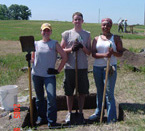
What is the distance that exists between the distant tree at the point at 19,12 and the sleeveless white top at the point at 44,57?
12111 cm

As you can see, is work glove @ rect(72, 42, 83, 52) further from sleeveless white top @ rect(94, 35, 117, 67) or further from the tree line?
the tree line

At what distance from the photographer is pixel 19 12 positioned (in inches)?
4815

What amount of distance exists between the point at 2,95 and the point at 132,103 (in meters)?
2.77

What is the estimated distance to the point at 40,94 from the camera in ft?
13.5

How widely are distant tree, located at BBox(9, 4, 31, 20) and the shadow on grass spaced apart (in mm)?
121031

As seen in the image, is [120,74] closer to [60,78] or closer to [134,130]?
[60,78]

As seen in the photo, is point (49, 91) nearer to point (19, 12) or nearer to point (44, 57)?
point (44, 57)

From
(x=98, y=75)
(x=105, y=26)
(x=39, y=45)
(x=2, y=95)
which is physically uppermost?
(x=105, y=26)

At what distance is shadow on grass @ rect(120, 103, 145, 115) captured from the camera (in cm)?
433

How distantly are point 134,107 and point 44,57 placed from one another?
84.9 inches

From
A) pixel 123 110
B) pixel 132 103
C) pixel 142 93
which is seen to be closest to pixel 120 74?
pixel 142 93

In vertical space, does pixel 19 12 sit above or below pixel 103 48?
above

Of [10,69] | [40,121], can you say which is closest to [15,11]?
[10,69]

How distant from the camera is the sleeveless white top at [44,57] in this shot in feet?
12.5
